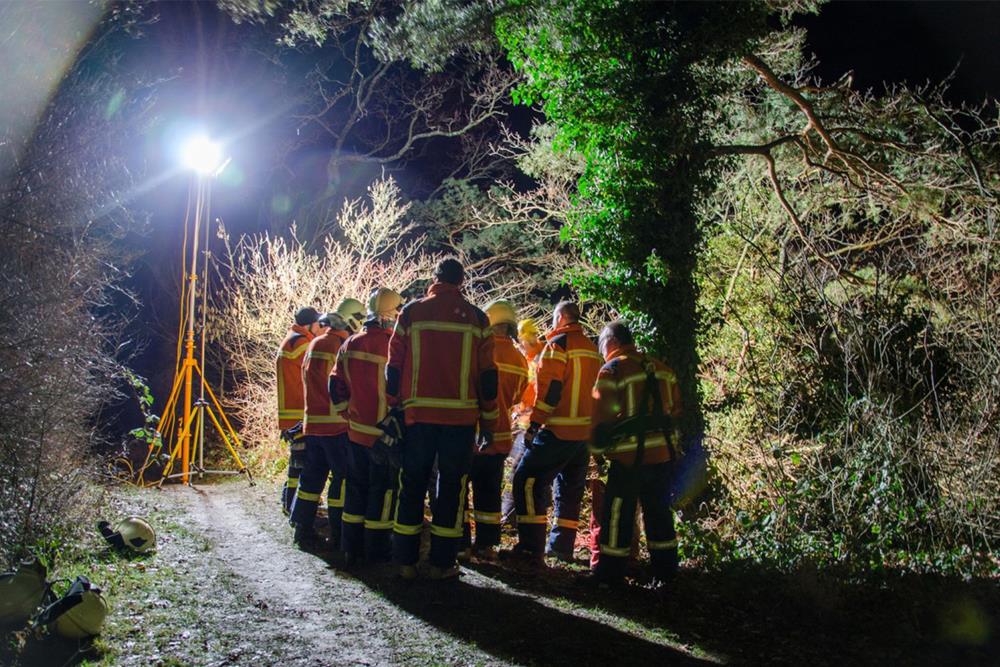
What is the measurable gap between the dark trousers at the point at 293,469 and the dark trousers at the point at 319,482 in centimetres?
25

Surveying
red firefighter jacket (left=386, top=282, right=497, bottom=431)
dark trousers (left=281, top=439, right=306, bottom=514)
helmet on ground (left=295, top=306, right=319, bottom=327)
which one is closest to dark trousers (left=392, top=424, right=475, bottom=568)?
red firefighter jacket (left=386, top=282, right=497, bottom=431)

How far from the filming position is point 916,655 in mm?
5020

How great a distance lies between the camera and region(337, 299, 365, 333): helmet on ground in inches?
330

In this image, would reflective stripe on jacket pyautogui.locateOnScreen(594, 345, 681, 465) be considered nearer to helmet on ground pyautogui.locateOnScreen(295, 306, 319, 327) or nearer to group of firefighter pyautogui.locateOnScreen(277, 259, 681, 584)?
group of firefighter pyautogui.locateOnScreen(277, 259, 681, 584)

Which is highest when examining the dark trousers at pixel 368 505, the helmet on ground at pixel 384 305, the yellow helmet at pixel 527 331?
the yellow helmet at pixel 527 331

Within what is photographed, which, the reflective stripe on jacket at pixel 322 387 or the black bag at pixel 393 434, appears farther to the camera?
the reflective stripe on jacket at pixel 322 387

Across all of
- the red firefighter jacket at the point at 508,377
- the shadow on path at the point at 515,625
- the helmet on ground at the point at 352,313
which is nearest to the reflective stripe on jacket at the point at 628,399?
the red firefighter jacket at the point at 508,377

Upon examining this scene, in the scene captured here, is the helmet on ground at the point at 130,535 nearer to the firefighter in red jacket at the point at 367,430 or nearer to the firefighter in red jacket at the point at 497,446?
the firefighter in red jacket at the point at 367,430

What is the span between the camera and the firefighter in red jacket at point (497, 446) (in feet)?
23.8

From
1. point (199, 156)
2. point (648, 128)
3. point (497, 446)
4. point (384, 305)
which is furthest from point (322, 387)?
point (199, 156)

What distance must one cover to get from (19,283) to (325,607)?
11.4ft

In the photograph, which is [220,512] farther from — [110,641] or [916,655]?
[916,655]

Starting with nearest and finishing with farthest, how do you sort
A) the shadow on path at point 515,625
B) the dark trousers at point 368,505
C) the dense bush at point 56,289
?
the shadow on path at point 515,625, the dense bush at point 56,289, the dark trousers at point 368,505

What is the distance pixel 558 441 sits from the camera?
7.11 m
